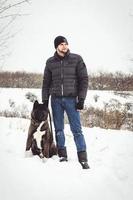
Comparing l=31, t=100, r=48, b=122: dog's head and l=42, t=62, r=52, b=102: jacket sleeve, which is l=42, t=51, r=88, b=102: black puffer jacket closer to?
l=42, t=62, r=52, b=102: jacket sleeve

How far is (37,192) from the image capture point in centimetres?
548

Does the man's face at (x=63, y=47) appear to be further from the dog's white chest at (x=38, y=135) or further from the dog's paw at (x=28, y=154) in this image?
the dog's paw at (x=28, y=154)

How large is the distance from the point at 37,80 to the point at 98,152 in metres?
18.5

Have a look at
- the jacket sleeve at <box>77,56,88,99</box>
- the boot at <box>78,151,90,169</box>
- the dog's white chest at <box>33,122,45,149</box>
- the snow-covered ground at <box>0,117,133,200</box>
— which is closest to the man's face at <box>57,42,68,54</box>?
the jacket sleeve at <box>77,56,88,99</box>

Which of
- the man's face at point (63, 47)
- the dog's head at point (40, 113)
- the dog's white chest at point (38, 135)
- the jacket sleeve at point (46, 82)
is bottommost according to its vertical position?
the dog's white chest at point (38, 135)

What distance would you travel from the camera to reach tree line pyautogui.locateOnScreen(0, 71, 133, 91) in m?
23.7

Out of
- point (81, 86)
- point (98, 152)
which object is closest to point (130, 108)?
point (98, 152)

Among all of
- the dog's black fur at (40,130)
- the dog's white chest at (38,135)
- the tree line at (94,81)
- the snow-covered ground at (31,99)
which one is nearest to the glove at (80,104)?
the dog's black fur at (40,130)

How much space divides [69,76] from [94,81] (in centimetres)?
1817

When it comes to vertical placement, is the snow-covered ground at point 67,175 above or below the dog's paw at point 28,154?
below

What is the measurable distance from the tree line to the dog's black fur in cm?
1633

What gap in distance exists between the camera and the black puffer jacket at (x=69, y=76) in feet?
21.8

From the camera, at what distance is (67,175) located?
609cm

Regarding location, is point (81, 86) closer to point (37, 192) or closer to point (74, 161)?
point (74, 161)
